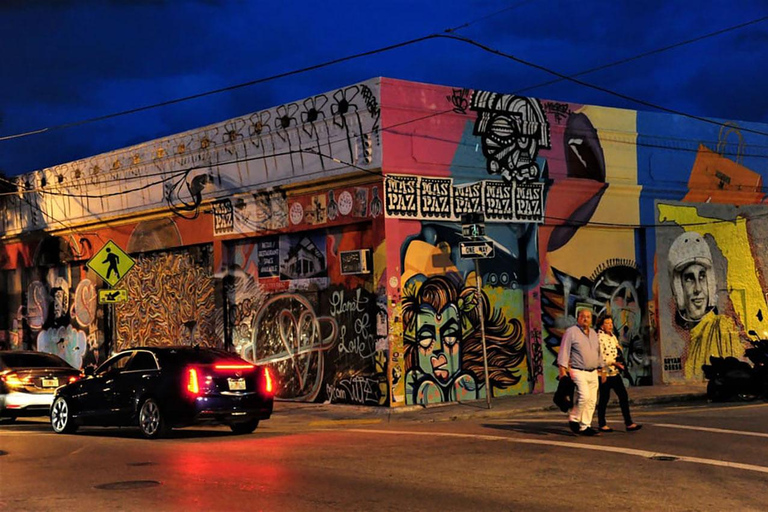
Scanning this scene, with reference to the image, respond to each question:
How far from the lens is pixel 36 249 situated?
104ft

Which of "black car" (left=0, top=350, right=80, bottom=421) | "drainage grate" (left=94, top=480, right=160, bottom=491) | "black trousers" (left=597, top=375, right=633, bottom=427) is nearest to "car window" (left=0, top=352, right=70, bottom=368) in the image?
"black car" (left=0, top=350, right=80, bottom=421)

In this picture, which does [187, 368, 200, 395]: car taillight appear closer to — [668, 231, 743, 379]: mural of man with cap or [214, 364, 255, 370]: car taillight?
[214, 364, 255, 370]: car taillight

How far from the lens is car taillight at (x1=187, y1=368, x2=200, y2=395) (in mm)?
15016

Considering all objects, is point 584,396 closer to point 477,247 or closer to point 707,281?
point 477,247

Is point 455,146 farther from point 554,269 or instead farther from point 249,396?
point 249,396

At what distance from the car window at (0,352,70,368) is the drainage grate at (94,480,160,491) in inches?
391

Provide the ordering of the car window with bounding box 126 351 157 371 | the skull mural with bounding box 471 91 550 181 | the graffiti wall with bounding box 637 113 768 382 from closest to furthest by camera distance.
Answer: the car window with bounding box 126 351 157 371 → the skull mural with bounding box 471 91 550 181 → the graffiti wall with bounding box 637 113 768 382

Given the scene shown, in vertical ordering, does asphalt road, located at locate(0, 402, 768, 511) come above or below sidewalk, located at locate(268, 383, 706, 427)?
above

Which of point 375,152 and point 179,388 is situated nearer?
point 179,388

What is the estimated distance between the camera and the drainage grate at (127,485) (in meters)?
10.2

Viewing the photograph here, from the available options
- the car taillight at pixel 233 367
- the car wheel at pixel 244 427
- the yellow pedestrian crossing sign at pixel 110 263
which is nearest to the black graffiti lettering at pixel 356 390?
the car wheel at pixel 244 427

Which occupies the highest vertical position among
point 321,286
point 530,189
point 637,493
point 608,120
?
point 608,120

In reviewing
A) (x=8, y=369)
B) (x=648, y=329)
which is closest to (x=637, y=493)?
(x=8, y=369)

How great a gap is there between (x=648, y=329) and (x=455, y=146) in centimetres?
720
